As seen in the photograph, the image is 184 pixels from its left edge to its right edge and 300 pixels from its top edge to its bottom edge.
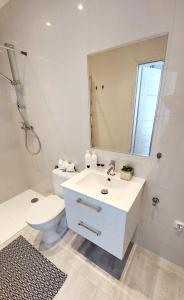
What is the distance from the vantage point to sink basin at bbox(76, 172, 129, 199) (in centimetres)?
122

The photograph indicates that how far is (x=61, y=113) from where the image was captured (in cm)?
155

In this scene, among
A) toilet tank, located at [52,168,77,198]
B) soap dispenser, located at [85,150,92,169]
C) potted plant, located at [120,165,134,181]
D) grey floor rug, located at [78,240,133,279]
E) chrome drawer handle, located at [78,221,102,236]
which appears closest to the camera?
chrome drawer handle, located at [78,221,102,236]

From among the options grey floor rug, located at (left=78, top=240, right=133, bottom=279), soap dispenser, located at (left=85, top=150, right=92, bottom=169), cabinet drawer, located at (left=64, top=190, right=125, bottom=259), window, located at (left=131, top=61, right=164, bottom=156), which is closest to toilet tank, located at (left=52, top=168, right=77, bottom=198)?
soap dispenser, located at (left=85, top=150, right=92, bottom=169)

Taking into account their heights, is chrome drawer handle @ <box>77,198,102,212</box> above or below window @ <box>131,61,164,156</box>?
below

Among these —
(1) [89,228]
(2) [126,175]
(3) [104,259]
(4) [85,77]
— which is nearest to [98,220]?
(1) [89,228]

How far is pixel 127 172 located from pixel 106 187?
0.25 metres

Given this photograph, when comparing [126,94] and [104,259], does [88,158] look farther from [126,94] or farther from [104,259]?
[104,259]

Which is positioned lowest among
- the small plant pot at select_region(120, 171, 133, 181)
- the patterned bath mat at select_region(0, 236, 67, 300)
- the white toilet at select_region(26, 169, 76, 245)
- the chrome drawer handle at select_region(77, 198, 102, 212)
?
the patterned bath mat at select_region(0, 236, 67, 300)

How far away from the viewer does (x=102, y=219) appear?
1026 mm

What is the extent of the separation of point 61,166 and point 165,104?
1.23 metres

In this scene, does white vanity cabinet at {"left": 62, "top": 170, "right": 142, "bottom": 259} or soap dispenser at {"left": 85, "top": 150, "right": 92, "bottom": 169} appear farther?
soap dispenser at {"left": 85, "top": 150, "right": 92, "bottom": 169}

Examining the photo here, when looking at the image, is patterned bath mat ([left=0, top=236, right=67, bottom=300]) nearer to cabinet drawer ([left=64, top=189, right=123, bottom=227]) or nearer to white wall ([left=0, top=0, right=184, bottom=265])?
cabinet drawer ([left=64, top=189, right=123, bottom=227])

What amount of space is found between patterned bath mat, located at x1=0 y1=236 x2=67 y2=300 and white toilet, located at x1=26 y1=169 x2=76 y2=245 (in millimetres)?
210

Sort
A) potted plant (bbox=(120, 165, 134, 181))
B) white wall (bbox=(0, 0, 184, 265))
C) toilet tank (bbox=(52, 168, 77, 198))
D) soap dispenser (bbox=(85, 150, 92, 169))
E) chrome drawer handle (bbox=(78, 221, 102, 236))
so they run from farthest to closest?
1. toilet tank (bbox=(52, 168, 77, 198))
2. soap dispenser (bbox=(85, 150, 92, 169))
3. potted plant (bbox=(120, 165, 134, 181))
4. chrome drawer handle (bbox=(78, 221, 102, 236))
5. white wall (bbox=(0, 0, 184, 265))
